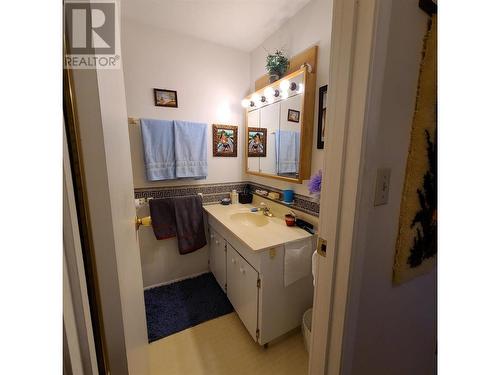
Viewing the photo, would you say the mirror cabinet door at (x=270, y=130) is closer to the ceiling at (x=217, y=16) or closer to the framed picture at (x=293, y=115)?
the framed picture at (x=293, y=115)

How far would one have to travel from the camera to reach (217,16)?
161 centimetres

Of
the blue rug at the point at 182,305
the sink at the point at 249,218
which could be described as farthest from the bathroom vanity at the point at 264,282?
the blue rug at the point at 182,305

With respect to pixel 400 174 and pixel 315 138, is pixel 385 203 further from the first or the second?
pixel 315 138

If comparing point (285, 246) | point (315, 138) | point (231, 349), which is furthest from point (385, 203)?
point (231, 349)

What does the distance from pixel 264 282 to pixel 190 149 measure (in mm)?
1374

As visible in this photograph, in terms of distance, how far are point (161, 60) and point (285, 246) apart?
1.91 m

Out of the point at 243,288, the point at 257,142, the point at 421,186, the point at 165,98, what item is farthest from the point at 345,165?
the point at 165,98

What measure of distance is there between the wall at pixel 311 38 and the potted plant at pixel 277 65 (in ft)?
0.23

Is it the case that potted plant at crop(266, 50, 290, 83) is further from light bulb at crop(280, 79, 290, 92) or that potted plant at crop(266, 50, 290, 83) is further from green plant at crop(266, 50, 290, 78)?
light bulb at crop(280, 79, 290, 92)

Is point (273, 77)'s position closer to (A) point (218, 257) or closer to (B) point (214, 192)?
(B) point (214, 192)

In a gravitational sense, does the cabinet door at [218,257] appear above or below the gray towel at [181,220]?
below

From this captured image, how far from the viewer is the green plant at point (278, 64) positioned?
67.0 inches

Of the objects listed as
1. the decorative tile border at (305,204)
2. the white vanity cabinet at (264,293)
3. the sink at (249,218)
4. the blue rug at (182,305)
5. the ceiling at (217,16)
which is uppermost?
the ceiling at (217,16)
